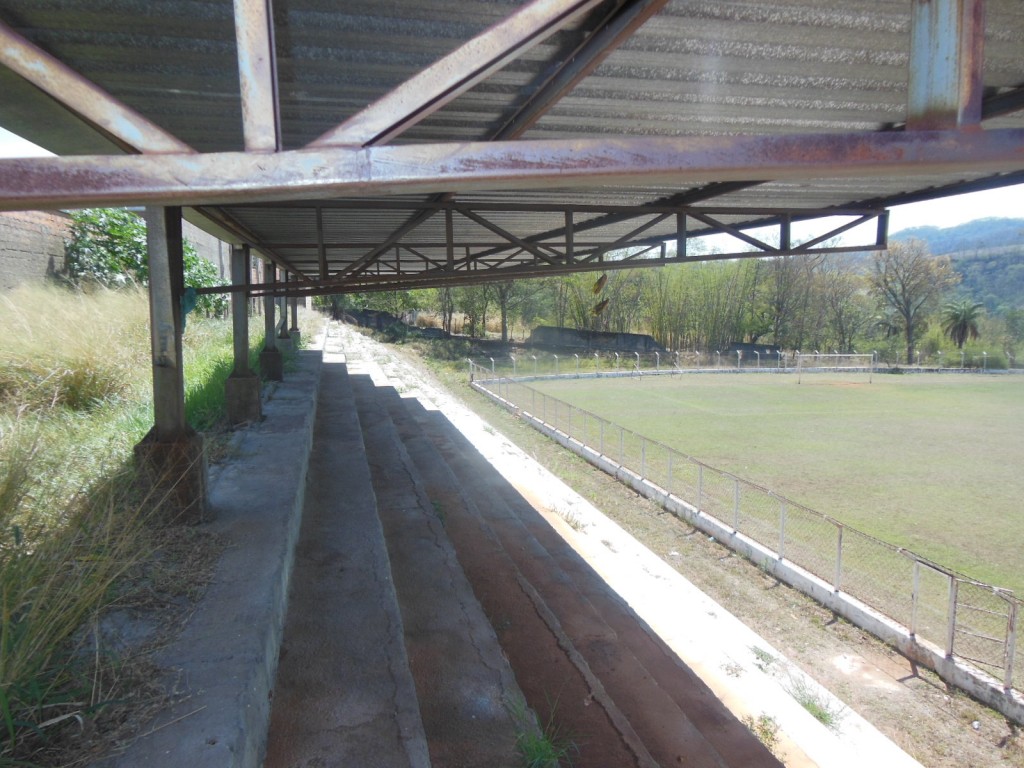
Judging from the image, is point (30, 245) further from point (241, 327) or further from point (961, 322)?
point (961, 322)

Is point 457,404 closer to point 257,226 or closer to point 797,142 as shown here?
point 257,226

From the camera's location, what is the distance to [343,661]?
309 cm

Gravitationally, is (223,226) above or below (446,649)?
above

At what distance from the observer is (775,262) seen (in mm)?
50281

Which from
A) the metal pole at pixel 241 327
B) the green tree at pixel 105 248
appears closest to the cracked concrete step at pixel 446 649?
the metal pole at pixel 241 327

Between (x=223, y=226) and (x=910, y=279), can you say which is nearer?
(x=223, y=226)

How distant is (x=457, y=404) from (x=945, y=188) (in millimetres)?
14893

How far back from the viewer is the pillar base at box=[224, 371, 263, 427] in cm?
635

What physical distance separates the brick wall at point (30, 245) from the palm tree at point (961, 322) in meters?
61.3

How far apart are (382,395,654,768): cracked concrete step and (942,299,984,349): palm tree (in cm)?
6018

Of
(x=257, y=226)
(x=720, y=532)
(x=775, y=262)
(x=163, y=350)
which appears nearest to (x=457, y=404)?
(x=720, y=532)

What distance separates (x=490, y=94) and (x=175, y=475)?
2.68 metres

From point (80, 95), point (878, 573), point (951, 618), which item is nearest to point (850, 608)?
point (878, 573)

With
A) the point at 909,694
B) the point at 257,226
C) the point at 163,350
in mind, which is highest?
the point at 257,226
